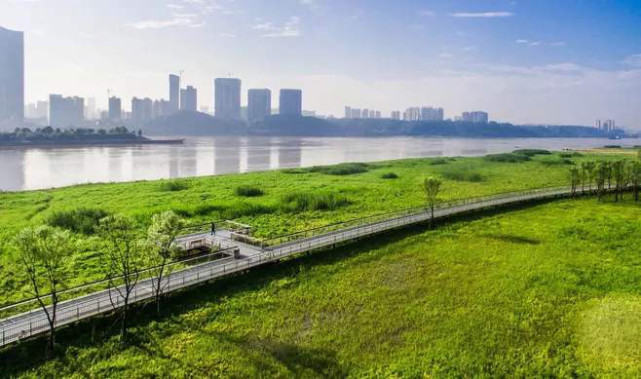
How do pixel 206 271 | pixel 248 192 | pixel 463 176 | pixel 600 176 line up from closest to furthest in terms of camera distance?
pixel 206 271 → pixel 600 176 → pixel 248 192 → pixel 463 176

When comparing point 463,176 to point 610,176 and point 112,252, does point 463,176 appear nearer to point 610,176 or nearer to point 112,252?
point 610,176

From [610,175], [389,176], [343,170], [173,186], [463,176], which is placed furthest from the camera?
[343,170]

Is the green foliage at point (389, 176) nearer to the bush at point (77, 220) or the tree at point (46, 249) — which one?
the bush at point (77, 220)

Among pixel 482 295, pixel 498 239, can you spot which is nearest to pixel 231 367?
pixel 482 295

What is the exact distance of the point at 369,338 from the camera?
52.3ft

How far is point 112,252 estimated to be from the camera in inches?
672

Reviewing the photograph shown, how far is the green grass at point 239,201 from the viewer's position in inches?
962

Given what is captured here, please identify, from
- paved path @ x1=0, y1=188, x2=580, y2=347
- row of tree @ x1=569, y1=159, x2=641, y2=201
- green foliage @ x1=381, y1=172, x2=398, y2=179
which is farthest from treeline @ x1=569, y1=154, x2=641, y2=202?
green foliage @ x1=381, y1=172, x2=398, y2=179

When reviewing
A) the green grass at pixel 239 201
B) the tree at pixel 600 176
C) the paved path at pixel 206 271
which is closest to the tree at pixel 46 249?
the paved path at pixel 206 271

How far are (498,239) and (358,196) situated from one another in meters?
16.9

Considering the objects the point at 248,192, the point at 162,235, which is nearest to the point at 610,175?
the point at 248,192

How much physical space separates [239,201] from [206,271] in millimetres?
17713

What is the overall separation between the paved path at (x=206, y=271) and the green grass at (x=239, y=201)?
3.18 meters

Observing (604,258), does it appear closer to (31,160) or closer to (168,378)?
(168,378)
